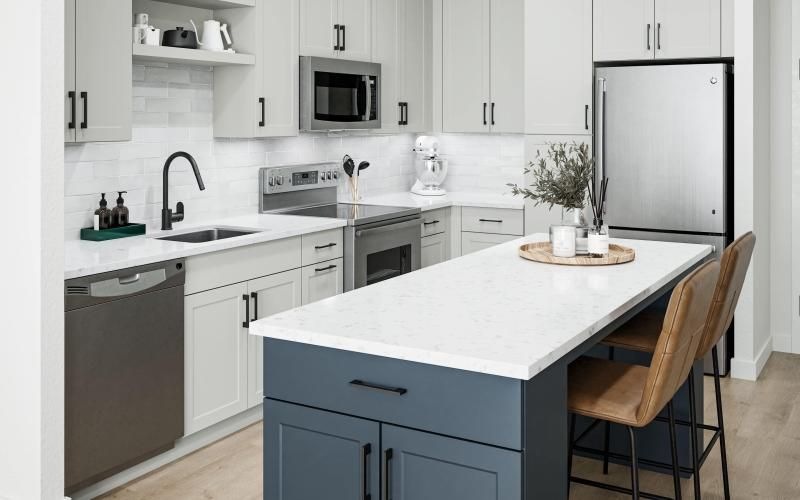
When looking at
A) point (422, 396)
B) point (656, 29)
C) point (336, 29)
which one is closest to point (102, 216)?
point (336, 29)

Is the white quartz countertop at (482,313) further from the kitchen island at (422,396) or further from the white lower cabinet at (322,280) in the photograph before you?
the white lower cabinet at (322,280)

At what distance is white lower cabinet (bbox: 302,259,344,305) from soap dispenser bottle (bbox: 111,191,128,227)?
92 centimetres

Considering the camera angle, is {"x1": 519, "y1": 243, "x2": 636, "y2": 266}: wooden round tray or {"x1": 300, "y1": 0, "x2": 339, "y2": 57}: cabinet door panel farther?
{"x1": 300, "y1": 0, "x2": 339, "y2": 57}: cabinet door panel

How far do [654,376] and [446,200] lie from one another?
3.61 metres

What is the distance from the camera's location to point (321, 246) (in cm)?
A: 460

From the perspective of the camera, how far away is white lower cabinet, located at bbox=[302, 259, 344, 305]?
4.51 metres

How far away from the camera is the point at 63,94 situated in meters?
3.19

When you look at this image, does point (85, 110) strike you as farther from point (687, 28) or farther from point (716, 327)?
point (687, 28)


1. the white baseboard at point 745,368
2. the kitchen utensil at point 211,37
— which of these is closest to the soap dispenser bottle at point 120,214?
the kitchen utensil at point 211,37

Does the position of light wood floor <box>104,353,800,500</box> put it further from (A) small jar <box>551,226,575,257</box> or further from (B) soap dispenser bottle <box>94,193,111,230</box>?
(B) soap dispenser bottle <box>94,193,111,230</box>

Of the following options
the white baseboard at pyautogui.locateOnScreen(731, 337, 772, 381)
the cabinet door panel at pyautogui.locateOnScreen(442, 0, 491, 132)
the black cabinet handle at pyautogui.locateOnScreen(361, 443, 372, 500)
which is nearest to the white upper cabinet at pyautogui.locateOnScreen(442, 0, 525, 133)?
the cabinet door panel at pyautogui.locateOnScreen(442, 0, 491, 132)

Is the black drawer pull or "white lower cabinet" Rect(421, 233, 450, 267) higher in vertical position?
→ "white lower cabinet" Rect(421, 233, 450, 267)

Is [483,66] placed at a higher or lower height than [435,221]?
higher

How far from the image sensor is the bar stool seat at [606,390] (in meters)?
2.51
